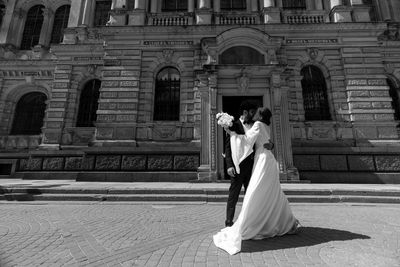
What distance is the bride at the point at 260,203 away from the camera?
3.46 m

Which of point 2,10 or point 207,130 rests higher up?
point 2,10

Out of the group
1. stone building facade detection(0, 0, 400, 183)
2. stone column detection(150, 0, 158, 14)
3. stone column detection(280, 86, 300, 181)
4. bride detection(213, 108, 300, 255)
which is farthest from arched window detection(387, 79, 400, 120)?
stone column detection(150, 0, 158, 14)

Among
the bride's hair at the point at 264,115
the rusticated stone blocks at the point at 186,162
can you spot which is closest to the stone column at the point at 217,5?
the rusticated stone blocks at the point at 186,162

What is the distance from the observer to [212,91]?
12.6 meters

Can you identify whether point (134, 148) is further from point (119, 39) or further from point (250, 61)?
point (250, 61)

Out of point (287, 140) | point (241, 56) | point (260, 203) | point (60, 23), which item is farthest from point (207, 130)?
point (60, 23)

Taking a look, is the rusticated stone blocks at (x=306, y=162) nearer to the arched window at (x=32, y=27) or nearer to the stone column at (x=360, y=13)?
the stone column at (x=360, y=13)

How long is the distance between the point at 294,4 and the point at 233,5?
4.33 meters

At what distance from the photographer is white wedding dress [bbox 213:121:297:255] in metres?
3.46

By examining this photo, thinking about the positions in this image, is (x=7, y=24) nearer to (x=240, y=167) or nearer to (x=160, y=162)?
(x=160, y=162)

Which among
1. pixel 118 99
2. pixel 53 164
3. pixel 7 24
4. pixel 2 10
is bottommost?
pixel 53 164

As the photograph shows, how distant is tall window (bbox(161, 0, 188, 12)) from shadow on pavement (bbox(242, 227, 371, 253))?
16966 mm

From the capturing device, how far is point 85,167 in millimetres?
12352

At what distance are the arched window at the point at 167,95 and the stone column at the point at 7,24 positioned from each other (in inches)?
611
